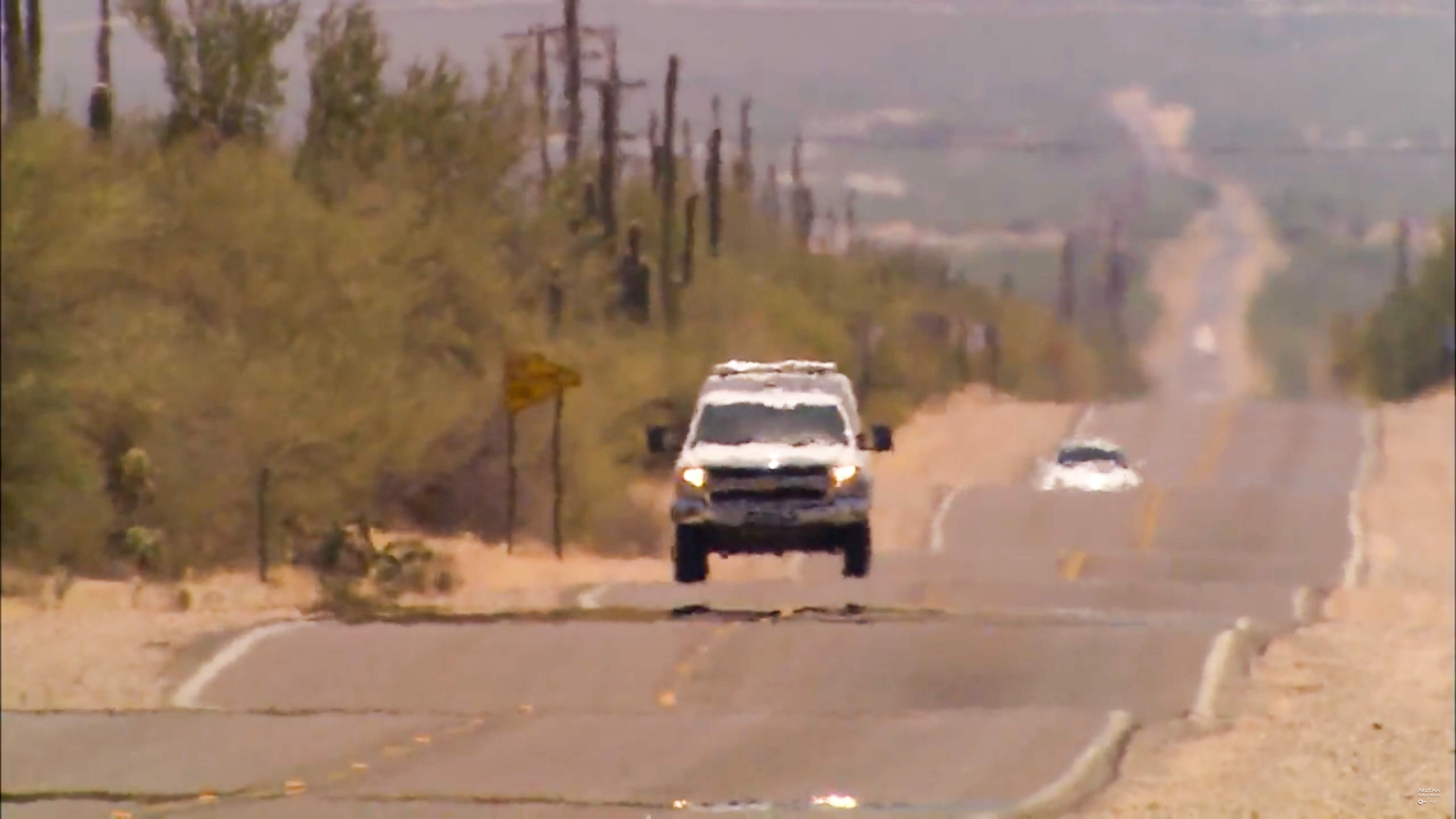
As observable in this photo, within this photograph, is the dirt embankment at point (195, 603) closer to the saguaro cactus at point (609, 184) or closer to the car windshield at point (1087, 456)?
the car windshield at point (1087, 456)

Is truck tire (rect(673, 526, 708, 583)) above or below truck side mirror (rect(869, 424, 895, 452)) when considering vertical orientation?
below

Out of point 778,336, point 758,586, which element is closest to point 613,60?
point 778,336

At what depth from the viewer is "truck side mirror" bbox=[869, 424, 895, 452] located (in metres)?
10.7

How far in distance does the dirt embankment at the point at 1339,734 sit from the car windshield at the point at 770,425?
2571 millimetres

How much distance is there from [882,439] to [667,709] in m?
14.8

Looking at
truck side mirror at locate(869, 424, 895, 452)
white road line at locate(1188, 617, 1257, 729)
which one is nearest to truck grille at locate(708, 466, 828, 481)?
truck side mirror at locate(869, 424, 895, 452)

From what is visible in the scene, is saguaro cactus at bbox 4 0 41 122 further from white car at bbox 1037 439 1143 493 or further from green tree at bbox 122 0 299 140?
white car at bbox 1037 439 1143 493

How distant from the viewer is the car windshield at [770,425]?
1078 centimetres

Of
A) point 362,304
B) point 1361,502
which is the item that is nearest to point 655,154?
point 362,304

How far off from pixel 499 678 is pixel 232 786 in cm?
708

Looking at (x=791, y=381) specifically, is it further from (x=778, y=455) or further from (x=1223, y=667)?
(x=1223, y=667)

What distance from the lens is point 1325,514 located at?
203 feet

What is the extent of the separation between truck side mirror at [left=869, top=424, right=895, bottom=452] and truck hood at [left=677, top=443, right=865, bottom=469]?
0.25 feet

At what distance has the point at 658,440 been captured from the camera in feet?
34.1
